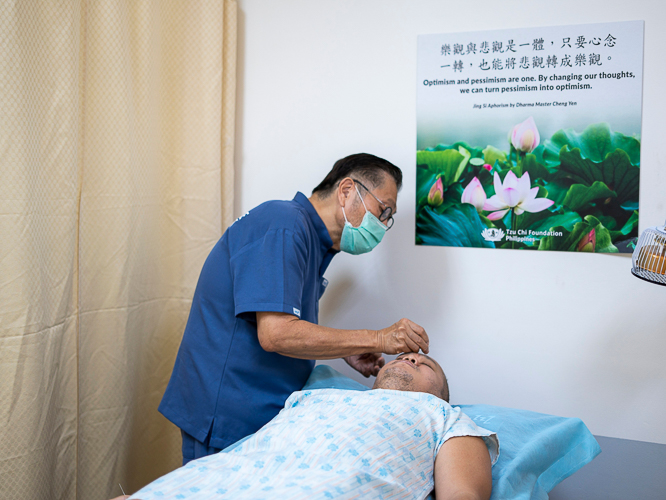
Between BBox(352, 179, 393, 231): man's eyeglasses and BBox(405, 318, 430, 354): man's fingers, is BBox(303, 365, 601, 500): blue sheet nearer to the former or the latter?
BBox(405, 318, 430, 354): man's fingers

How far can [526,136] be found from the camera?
1.75 metres

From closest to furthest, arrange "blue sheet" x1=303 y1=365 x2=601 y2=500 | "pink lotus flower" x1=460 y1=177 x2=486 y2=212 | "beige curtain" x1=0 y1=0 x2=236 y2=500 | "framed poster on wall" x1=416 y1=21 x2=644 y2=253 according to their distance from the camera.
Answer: "blue sheet" x1=303 y1=365 x2=601 y2=500 → "beige curtain" x1=0 y1=0 x2=236 y2=500 → "framed poster on wall" x1=416 y1=21 x2=644 y2=253 → "pink lotus flower" x1=460 y1=177 x2=486 y2=212

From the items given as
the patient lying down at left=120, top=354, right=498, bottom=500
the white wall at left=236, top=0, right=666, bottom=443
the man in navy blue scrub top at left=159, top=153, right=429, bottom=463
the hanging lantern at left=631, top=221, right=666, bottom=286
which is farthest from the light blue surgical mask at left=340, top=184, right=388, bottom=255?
the hanging lantern at left=631, top=221, right=666, bottom=286

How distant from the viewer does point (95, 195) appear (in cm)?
162

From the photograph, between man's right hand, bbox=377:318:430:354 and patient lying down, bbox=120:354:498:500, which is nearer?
patient lying down, bbox=120:354:498:500

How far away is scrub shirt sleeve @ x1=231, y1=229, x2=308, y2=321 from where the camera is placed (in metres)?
1.28

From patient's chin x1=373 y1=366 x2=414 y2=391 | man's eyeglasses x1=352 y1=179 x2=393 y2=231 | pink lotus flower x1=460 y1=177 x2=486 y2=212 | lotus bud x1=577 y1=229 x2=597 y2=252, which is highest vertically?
pink lotus flower x1=460 y1=177 x2=486 y2=212

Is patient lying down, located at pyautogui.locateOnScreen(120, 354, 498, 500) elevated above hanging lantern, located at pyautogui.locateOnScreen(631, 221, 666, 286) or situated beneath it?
situated beneath

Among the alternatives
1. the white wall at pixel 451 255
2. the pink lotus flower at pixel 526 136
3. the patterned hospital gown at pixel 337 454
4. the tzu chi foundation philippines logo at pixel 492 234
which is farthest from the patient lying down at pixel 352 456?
the pink lotus flower at pixel 526 136

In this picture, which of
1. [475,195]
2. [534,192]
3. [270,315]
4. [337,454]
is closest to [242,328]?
[270,315]

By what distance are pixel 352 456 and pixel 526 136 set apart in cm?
124

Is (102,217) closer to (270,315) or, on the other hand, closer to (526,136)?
(270,315)

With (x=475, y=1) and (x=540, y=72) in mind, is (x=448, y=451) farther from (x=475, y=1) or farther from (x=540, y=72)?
(x=475, y=1)

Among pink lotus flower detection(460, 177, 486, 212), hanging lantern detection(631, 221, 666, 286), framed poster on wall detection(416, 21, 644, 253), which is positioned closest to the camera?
hanging lantern detection(631, 221, 666, 286)
